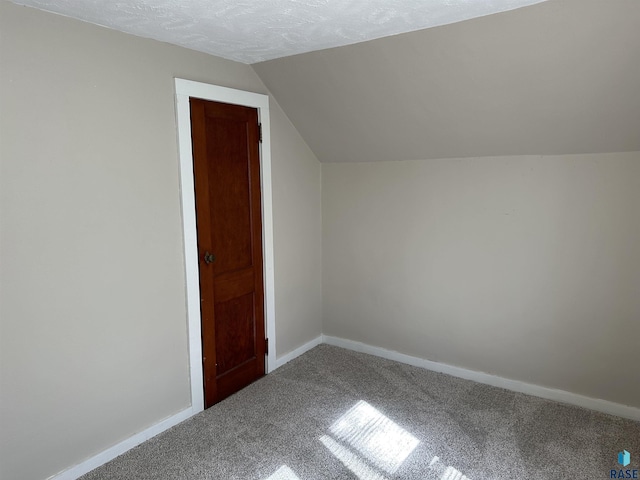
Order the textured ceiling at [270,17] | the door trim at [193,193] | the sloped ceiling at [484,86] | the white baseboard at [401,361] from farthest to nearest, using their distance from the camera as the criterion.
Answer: the door trim at [193,193] < the white baseboard at [401,361] < the sloped ceiling at [484,86] < the textured ceiling at [270,17]

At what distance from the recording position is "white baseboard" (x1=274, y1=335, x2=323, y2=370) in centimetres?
350

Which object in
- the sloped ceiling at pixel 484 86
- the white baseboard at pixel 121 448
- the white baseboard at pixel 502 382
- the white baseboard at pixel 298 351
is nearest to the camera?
the sloped ceiling at pixel 484 86

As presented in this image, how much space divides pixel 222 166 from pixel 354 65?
41.3 inches

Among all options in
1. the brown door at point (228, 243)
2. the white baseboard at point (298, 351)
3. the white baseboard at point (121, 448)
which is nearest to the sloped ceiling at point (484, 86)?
the brown door at point (228, 243)

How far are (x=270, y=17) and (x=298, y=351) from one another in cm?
260

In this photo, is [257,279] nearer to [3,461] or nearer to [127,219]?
[127,219]

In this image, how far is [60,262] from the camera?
209 cm

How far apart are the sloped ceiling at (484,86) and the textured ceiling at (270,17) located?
0.51ft

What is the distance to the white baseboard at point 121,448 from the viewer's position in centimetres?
219

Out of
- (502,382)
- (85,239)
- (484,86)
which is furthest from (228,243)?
(502,382)

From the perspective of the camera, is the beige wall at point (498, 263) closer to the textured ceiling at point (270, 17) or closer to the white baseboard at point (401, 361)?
the white baseboard at point (401, 361)

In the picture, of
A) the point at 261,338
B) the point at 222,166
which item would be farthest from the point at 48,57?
the point at 261,338

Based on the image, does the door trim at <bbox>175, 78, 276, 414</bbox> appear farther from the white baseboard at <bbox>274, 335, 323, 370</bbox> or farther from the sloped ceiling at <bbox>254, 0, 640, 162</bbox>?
the white baseboard at <bbox>274, 335, 323, 370</bbox>

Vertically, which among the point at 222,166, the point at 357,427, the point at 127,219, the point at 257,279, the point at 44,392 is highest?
the point at 222,166
